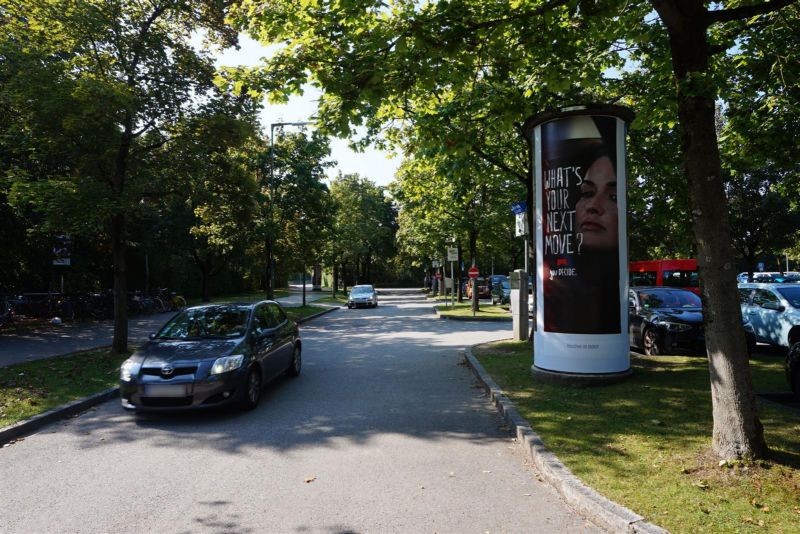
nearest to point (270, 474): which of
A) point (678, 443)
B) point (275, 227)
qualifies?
point (678, 443)

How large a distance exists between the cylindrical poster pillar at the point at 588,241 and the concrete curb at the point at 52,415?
22.9 ft

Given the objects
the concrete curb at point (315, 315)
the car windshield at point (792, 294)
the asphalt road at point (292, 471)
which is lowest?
the concrete curb at point (315, 315)

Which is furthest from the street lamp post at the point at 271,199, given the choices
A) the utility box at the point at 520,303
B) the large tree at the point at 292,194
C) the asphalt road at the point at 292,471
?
the asphalt road at the point at 292,471

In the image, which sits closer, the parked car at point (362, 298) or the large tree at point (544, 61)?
the large tree at point (544, 61)

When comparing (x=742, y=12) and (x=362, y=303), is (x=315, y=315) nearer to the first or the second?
(x=362, y=303)

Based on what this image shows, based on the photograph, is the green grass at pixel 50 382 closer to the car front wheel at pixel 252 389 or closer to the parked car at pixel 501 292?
the car front wheel at pixel 252 389

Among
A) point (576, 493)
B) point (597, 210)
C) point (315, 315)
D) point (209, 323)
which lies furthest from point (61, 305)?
point (576, 493)

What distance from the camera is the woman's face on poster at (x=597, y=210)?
8.06 metres

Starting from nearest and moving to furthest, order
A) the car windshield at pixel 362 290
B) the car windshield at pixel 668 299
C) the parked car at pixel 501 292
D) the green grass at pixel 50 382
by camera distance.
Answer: the green grass at pixel 50 382, the car windshield at pixel 668 299, the parked car at pixel 501 292, the car windshield at pixel 362 290

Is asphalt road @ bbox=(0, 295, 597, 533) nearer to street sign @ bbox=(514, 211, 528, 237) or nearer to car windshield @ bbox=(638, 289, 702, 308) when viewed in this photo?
street sign @ bbox=(514, 211, 528, 237)

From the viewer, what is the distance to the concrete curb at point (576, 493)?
3.73m

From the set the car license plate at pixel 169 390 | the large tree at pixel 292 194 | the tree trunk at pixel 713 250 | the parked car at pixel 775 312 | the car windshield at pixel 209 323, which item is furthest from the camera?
the large tree at pixel 292 194

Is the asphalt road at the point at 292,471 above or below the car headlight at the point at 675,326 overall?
below

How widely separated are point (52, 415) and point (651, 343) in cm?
1090
